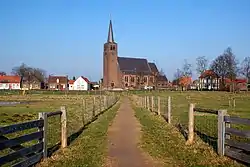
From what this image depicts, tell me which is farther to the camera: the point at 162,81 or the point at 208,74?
the point at 162,81

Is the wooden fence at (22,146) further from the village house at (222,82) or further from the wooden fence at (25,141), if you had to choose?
the village house at (222,82)

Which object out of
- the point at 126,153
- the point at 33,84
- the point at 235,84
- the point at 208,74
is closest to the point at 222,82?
the point at 208,74

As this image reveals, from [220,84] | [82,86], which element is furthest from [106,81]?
[220,84]

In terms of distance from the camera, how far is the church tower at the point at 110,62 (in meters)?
143

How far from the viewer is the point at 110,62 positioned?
145m

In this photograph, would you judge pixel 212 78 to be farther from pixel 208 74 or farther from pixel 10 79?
pixel 10 79

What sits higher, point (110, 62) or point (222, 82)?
point (110, 62)

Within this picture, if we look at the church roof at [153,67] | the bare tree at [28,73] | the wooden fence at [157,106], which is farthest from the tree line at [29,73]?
the wooden fence at [157,106]

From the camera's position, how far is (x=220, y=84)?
113 metres

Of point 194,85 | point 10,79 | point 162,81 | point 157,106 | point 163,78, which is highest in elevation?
point 163,78

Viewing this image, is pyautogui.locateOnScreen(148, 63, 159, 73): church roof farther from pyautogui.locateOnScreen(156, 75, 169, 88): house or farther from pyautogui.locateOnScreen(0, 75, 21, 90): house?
pyautogui.locateOnScreen(0, 75, 21, 90): house

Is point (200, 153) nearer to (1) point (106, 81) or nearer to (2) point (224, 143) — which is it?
(2) point (224, 143)

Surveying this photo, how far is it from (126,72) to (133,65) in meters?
8.95

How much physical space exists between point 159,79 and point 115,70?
27535 mm
